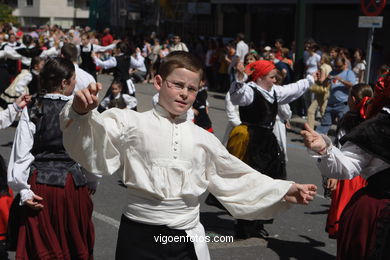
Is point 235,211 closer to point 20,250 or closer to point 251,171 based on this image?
point 251,171

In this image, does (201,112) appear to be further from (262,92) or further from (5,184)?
(5,184)

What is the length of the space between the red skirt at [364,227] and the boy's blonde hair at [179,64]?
1215 millimetres

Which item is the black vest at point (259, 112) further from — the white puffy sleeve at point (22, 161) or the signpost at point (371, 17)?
the signpost at point (371, 17)

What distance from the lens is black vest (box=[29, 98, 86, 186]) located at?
4.18m

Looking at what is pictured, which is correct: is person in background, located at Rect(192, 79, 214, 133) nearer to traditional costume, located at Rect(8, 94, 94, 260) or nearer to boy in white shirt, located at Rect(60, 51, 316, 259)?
traditional costume, located at Rect(8, 94, 94, 260)

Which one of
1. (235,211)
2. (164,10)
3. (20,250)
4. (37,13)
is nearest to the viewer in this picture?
(235,211)

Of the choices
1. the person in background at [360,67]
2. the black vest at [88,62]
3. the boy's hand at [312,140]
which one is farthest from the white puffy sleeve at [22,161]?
the black vest at [88,62]

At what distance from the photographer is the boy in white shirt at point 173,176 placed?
10.3 feet

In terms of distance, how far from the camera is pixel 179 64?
3238 millimetres

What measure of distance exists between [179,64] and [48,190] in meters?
1.53

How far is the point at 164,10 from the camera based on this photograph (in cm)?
3152

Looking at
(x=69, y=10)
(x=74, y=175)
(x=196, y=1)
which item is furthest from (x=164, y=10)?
(x=74, y=175)

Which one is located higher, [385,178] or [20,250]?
[385,178]

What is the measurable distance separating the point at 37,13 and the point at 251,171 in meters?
52.4
